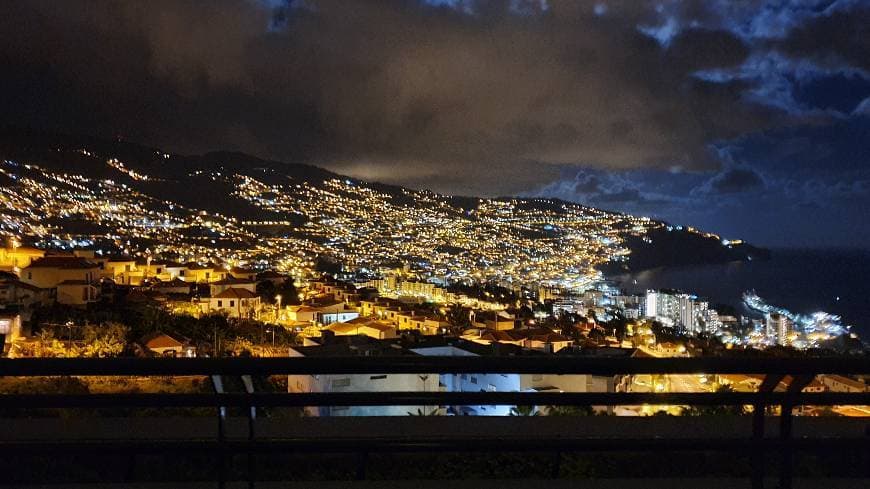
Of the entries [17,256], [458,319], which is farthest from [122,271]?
[458,319]

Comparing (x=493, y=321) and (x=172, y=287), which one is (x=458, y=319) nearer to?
(x=493, y=321)

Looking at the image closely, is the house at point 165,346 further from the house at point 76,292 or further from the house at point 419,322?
the house at point 419,322

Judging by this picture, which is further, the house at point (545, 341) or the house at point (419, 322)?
the house at point (419, 322)

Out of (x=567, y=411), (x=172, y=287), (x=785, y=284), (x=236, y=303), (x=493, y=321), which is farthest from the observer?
(x=785, y=284)

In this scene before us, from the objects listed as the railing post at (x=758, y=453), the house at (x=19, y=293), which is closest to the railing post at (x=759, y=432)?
the railing post at (x=758, y=453)

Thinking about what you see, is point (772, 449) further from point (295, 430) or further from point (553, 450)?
point (295, 430)

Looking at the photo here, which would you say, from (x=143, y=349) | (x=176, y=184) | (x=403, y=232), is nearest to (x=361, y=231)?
(x=403, y=232)

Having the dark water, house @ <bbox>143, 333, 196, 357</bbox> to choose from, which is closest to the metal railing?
A: house @ <bbox>143, 333, 196, 357</bbox>
